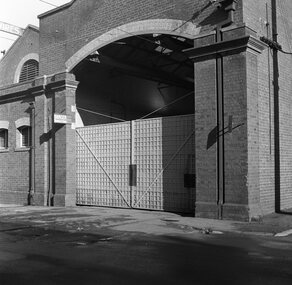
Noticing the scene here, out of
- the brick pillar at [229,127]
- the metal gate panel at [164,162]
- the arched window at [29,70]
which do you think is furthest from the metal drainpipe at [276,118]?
the arched window at [29,70]

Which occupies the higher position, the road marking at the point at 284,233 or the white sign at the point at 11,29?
the white sign at the point at 11,29

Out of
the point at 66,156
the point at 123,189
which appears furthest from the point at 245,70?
the point at 66,156

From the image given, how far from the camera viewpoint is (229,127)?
12.5 meters

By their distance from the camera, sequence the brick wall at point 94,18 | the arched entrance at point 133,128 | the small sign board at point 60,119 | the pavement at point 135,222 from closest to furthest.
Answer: the pavement at point 135,222, the brick wall at point 94,18, the arched entrance at point 133,128, the small sign board at point 60,119

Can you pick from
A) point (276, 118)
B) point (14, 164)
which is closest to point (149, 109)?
point (14, 164)

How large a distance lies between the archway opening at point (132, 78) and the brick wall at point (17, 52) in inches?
121

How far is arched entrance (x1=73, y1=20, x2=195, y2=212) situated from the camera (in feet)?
48.4

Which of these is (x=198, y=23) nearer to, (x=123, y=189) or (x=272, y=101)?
(x=272, y=101)

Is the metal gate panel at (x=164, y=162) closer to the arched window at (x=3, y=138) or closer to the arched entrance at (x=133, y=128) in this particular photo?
the arched entrance at (x=133, y=128)

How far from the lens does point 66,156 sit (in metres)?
17.4

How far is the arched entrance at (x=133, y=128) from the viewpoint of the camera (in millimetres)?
14766

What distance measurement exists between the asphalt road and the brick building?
3.32 meters

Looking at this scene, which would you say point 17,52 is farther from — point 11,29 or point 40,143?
point 40,143

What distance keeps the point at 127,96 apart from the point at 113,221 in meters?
9.78
